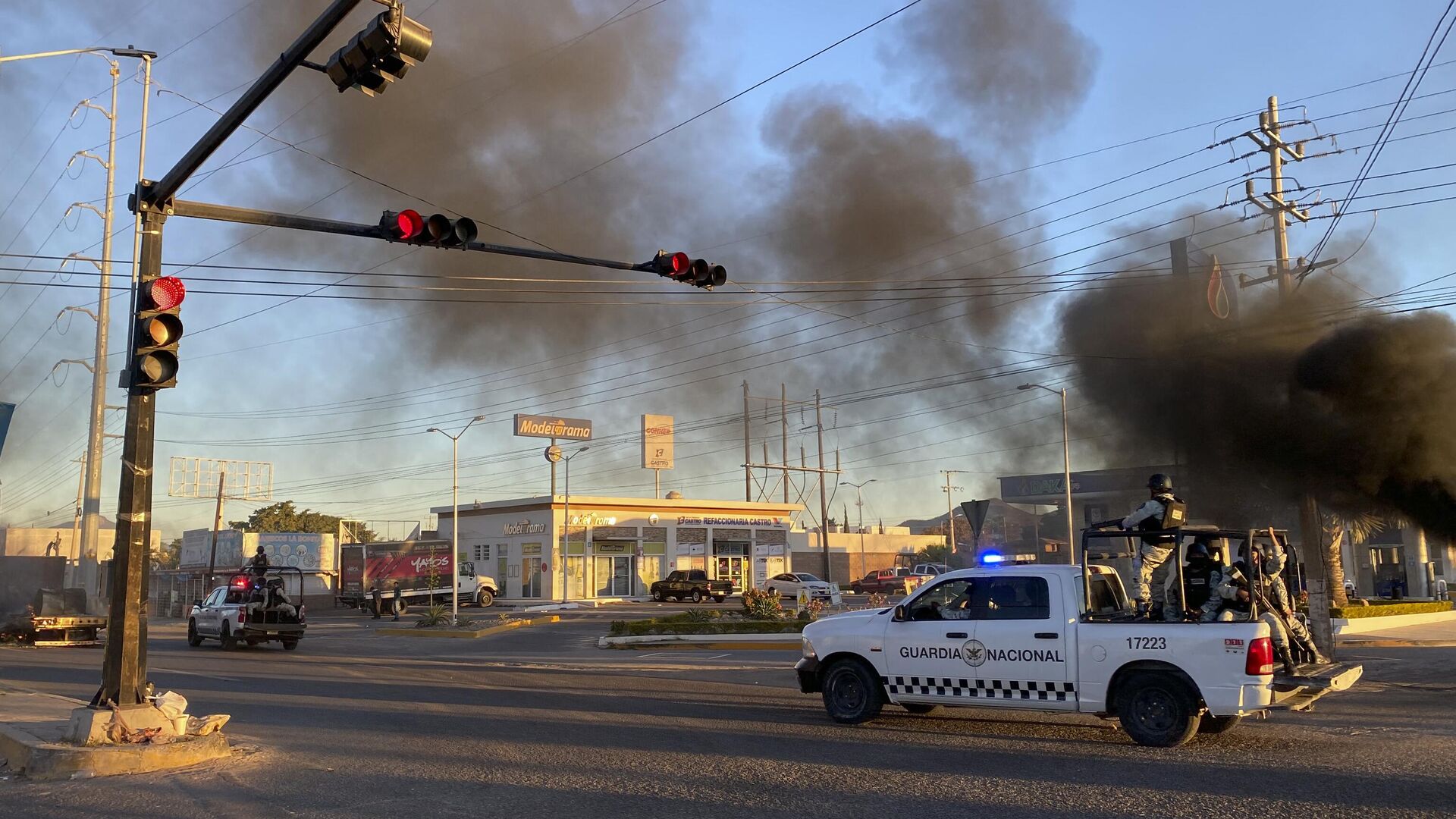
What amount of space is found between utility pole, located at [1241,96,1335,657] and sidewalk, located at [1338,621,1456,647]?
235cm

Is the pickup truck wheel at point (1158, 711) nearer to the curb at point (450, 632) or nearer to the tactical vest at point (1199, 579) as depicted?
the tactical vest at point (1199, 579)

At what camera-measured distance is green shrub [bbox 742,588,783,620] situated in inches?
986

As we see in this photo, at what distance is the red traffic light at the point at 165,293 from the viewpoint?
889 cm

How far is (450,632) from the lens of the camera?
2850cm

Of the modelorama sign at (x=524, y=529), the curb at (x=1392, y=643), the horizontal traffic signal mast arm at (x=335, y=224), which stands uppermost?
the horizontal traffic signal mast arm at (x=335, y=224)

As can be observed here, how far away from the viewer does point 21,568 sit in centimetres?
2773

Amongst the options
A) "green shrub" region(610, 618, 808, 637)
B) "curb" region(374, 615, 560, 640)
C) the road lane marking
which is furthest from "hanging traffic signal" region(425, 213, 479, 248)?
"curb" region(374, 615, 560, 640)

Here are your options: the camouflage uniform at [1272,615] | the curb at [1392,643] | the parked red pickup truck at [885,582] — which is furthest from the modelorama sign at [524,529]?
the camouflage uniform at [1272,615]

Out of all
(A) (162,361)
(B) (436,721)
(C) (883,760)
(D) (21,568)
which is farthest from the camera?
(D) (21,568)

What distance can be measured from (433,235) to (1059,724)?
772 cm

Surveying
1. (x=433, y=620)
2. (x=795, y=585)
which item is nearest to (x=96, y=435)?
(x=433, y=620)

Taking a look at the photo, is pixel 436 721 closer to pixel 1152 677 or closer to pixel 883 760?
pixel 883 760

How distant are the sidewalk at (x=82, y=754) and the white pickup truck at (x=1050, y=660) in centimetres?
553

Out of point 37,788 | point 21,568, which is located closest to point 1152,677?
point 37,788
